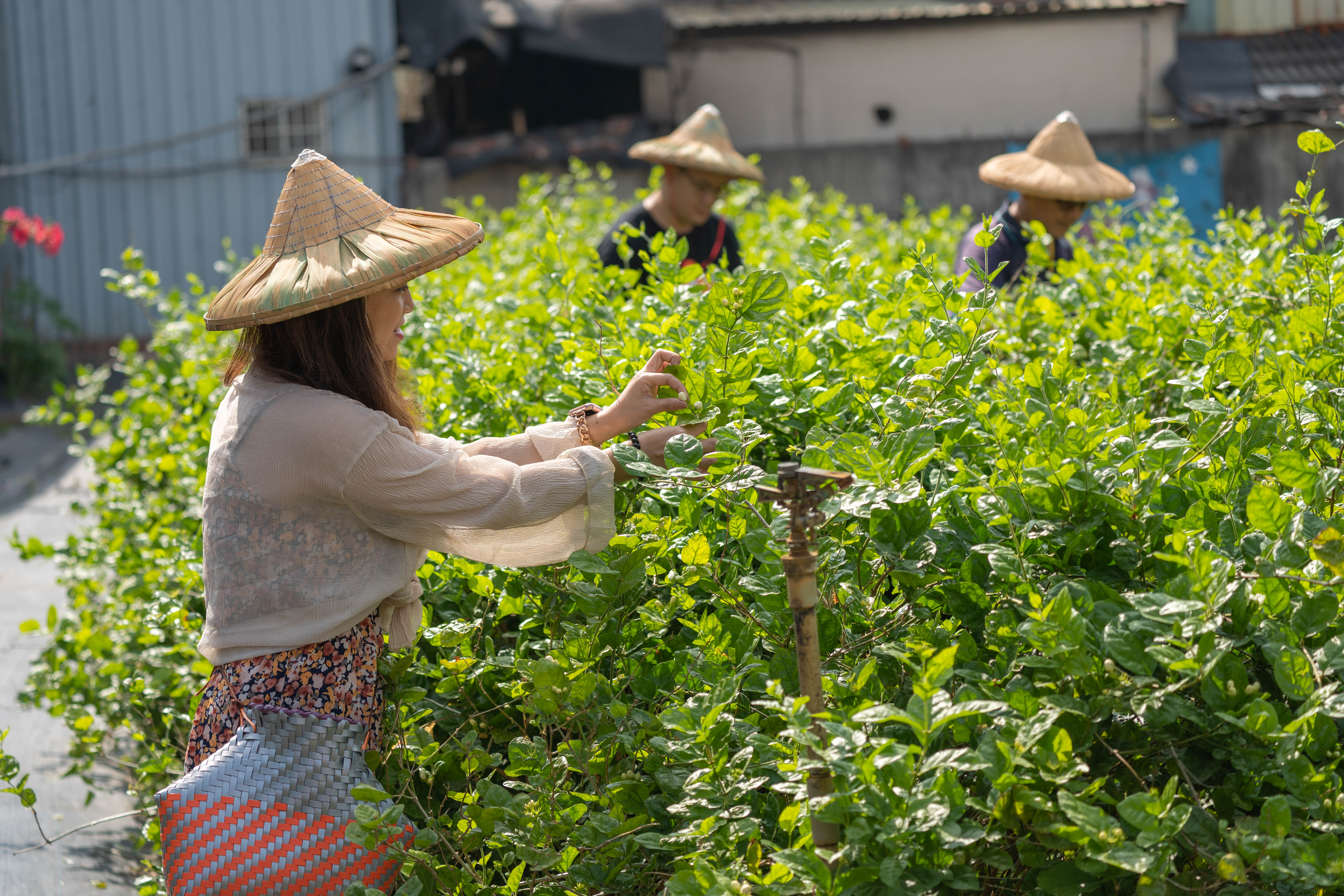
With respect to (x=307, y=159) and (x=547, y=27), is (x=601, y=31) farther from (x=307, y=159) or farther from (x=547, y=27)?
(x=307, y=159)

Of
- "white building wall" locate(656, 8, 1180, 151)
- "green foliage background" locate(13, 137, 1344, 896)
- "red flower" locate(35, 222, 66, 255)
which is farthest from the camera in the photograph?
"white building wall" locate(656, 8, 1180, 151)

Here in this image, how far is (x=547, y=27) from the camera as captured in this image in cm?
1500

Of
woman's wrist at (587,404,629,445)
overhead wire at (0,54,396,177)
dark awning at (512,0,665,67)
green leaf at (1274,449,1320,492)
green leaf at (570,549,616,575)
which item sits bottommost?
green leaf at (570,549,616,575)

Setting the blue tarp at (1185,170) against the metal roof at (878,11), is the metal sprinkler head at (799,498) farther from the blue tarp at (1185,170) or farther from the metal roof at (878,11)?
the metal roof at (878,11)

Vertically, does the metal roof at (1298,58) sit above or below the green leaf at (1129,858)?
above

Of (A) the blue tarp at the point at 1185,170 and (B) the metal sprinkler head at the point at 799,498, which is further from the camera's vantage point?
(A) the blue tarp at the point at 1185,170

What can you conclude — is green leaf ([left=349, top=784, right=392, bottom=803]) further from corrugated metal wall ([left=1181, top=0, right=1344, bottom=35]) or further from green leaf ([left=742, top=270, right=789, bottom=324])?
corrugated metal wall ([left=1181, top=0, right=1344, bottom=35])

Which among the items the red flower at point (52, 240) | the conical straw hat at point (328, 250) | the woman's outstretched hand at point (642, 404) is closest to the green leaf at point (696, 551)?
the woman's outstretched hand at point (642, 404)

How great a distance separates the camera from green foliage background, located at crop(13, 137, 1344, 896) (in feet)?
4.93

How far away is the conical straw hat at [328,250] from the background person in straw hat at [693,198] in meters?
2.36

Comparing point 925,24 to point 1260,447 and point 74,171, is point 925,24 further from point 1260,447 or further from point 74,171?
point 1260,447

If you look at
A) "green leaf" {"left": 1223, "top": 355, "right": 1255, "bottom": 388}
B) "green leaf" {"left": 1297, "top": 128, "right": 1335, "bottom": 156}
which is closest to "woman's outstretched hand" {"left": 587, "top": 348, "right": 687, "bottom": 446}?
"green leaf" {"left": 1223, "top": 355, "right": 1255, "bottom": 388}

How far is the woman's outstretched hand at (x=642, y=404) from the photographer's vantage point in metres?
2.19

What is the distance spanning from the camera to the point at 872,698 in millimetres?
1711
